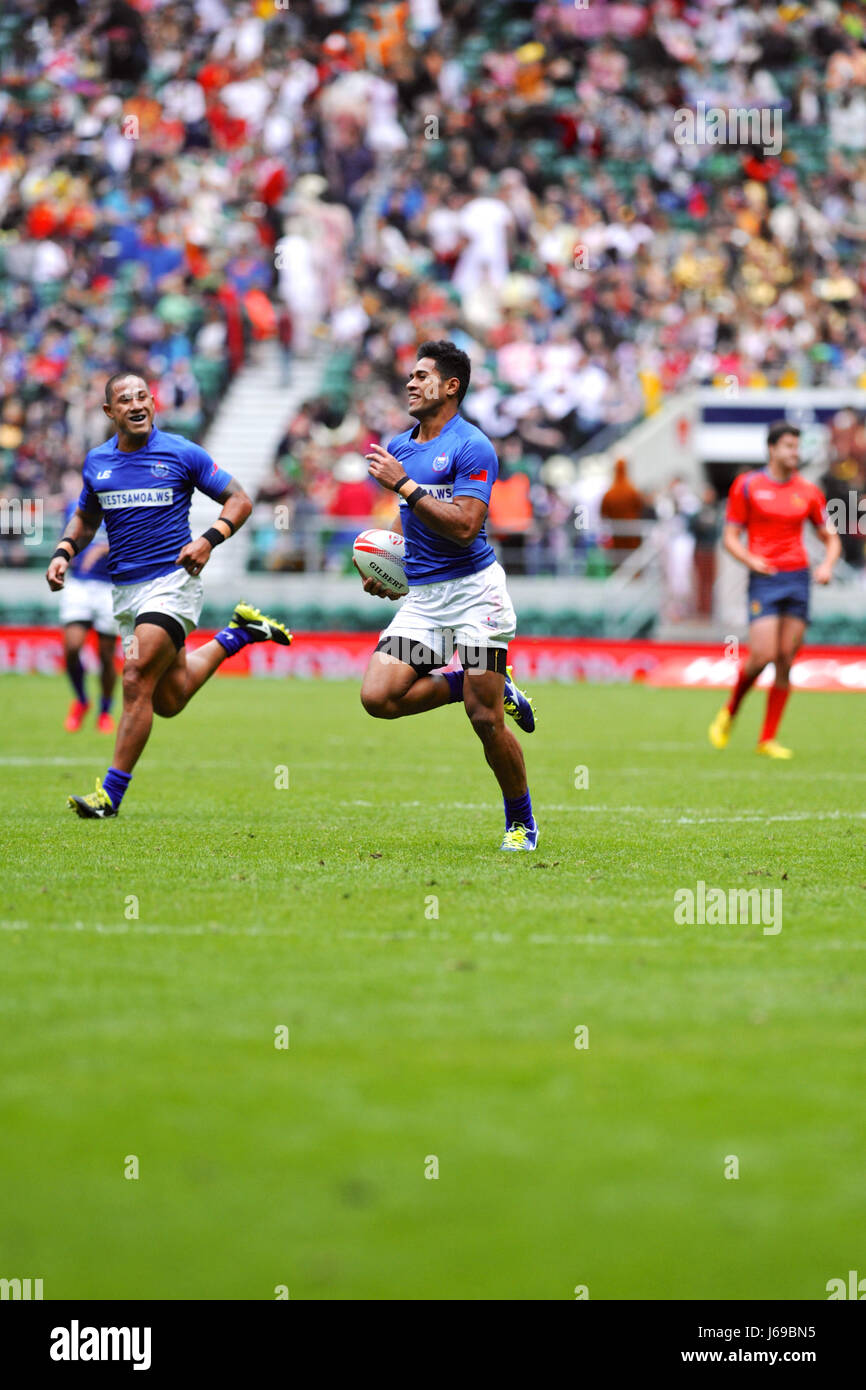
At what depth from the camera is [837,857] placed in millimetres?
9312

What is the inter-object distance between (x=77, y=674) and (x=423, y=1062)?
12.7 m

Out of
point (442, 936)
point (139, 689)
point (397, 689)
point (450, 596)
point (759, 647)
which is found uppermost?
point (759, 647)

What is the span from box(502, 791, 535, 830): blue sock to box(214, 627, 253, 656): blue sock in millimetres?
2320

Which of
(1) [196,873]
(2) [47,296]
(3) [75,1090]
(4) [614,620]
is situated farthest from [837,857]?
(2) [47,296]

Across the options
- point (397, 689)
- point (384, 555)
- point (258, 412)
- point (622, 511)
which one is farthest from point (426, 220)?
point (397, 689)

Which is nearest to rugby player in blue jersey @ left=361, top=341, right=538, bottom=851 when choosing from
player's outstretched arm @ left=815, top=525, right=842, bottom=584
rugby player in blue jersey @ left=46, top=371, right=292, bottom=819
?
rugby player in blue jersey @ left=46, top=371, right=292, bottom=819

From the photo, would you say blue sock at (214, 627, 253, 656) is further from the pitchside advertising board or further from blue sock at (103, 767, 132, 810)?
the pitchside advertising board

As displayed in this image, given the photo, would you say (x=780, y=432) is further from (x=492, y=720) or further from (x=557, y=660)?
(x=557, y=660)

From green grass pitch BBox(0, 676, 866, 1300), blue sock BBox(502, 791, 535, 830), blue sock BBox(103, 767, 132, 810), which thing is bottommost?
green grass pitch BBox(0, 676, 866, 1300)

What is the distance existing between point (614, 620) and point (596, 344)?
4.65 m

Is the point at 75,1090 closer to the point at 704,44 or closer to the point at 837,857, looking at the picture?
the point at 837,857

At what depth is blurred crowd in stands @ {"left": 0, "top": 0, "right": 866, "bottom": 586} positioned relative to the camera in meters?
28.4

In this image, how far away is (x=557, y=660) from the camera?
2606 cm

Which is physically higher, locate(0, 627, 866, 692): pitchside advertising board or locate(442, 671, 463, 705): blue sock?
locate(0, 627, 866, 692): pitchside advertising board
